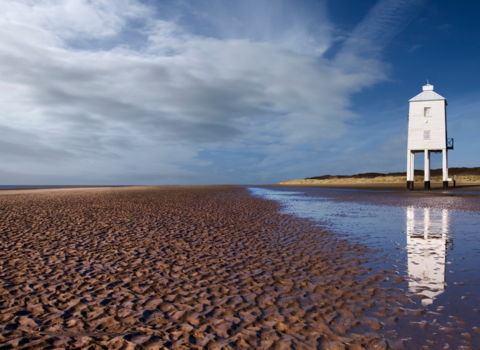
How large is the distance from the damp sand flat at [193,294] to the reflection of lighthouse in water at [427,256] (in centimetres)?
78

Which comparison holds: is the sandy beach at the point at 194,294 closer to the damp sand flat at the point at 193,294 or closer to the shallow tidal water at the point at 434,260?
the damp sand flat at the point at 193,294

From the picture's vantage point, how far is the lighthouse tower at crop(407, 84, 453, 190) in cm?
3881

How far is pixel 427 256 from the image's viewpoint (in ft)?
28.8

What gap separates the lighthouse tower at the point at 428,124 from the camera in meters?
38.8

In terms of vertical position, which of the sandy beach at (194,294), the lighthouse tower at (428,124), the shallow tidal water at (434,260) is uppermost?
the lighthouse tower at (428,124)

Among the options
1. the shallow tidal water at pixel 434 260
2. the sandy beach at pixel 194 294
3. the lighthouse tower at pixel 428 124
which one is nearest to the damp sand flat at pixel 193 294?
the sandy beach at pixel 194 294

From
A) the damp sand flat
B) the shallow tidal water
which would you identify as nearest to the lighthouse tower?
the shallow tidal water

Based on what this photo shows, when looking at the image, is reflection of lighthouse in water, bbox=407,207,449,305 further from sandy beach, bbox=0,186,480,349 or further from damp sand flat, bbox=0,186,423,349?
damp sand flat, bbox=0,186,423,349

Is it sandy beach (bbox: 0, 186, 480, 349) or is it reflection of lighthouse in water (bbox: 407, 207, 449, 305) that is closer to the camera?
sandy beach (bbox: 0, 186, 480, 349)

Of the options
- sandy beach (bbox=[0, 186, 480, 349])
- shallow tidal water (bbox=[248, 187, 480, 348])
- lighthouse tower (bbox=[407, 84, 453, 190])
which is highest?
lighthouse tower (bbox=[407, 84, 453, 190])

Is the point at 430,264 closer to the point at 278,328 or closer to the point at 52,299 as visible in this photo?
the point at 278,328

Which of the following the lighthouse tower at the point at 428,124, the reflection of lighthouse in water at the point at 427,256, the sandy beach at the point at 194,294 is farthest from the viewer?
the lighthouse tower at the point at 428,124

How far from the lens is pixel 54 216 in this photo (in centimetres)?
1867

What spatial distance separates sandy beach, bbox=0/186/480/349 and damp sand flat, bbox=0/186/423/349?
3cm
